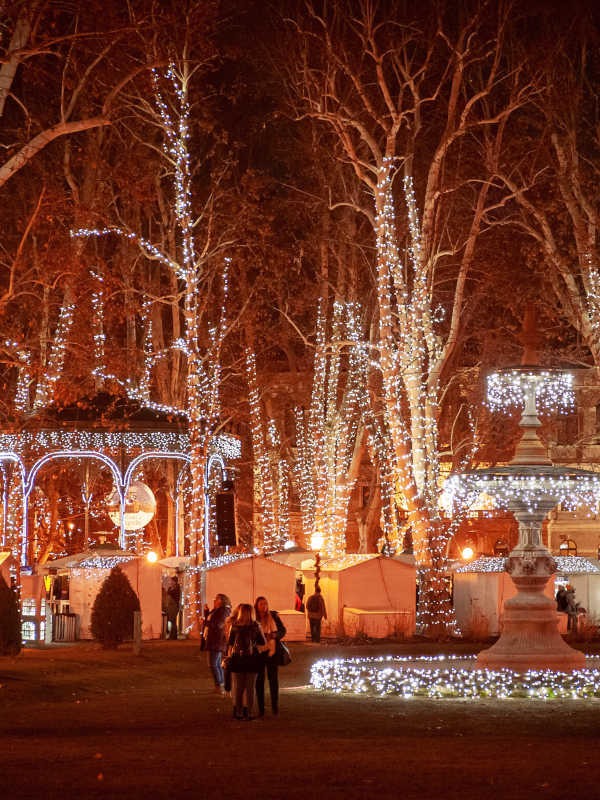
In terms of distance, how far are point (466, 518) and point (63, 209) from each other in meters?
37.9

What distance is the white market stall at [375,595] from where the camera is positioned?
3253cm

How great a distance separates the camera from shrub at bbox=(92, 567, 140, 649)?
2758 centimetres

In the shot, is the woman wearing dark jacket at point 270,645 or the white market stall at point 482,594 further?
the white market stall at point 482,594

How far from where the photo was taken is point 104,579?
32594 millimetres

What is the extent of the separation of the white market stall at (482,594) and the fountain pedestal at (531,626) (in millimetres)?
12900

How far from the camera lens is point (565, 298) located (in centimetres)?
3503

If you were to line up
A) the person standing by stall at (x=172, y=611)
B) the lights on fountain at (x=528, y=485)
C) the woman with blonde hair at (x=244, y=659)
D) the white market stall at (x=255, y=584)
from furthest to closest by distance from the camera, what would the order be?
1. the person standing by stall at (x=172, y=611)
2. the white market stall at (x=255, y=584)
3. the lights on fountain at (x=528, y=485)
4. the woman with blonde hair at (x=244, y=659)

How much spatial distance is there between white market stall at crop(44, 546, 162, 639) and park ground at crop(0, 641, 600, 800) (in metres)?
11.3

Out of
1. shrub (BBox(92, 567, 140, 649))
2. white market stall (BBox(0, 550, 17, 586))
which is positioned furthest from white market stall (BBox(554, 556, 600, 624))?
white market stall (BBox(0, 550, 17, 586))

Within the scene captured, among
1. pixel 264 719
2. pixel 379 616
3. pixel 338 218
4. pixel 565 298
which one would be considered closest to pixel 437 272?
pixel 338 218

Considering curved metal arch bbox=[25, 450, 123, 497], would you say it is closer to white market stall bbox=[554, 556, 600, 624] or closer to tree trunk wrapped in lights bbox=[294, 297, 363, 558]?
tree trunk wrapped in lights bbox=[294, 297, 363, 558]

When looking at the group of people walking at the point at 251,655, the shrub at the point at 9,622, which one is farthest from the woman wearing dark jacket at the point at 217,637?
the shrub at the point at 9,622

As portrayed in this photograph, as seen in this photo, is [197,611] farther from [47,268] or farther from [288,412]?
[288,412]

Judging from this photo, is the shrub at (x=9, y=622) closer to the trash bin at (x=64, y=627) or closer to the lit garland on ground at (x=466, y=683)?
the lit garland on ground at (x=466, y=683)
